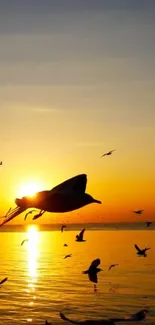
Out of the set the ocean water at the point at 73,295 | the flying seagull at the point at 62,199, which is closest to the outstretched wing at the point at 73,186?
the flying seagull at the point at 62,199

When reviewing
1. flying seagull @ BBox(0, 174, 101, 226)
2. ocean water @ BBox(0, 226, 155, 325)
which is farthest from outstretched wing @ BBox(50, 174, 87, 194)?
ocean water @ BBox(0, 226, 155, 325)

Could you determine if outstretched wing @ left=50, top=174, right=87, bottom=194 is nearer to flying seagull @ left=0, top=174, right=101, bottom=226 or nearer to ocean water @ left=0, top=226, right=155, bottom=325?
flying seagull @ left=0, top=174, right=101, bottom=226

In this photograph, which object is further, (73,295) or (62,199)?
(73,295)

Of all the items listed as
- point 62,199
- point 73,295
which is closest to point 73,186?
point 62,199

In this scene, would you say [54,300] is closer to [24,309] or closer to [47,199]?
[24,309]

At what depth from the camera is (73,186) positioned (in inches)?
144

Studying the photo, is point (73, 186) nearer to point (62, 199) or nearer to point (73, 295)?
point (62, 199)

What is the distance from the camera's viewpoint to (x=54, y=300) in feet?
151

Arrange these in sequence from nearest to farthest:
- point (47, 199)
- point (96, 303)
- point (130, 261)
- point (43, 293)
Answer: point (47, 199) < point (96, 303) < point (43, 293) < point (130, 261)

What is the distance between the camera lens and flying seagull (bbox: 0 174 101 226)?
363 centimetres

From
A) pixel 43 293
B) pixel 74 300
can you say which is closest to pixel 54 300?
pixel 74 300

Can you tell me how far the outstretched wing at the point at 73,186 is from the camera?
3621 millimetres

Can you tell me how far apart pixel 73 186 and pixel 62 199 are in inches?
4.6

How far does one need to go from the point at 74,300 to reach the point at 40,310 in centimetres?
502
